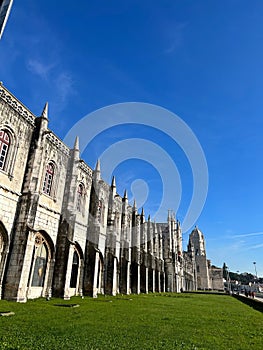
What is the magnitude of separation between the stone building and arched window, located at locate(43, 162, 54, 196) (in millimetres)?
81

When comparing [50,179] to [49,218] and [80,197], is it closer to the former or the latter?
[49,218]

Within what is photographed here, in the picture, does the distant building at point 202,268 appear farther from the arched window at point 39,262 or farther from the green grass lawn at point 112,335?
the green grass lawn at point 112,335

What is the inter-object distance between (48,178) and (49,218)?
3.29 m

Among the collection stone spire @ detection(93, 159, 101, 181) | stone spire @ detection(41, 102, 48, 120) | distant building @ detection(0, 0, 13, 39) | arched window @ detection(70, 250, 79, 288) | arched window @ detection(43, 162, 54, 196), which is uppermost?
stone spire @ detection(41, 102, 48, 120)

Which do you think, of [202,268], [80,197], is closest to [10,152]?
[80,197]

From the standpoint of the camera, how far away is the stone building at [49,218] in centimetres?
1645

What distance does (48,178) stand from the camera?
21281 mm

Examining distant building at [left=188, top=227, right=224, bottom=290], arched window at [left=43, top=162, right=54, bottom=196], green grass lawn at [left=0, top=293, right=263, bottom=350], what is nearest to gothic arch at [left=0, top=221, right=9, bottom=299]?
arched window at [left=43, top=162, right=54, bottom=196]

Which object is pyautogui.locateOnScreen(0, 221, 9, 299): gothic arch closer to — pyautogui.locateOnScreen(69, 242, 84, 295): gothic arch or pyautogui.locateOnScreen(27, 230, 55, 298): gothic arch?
pyautogui.locateOnScreen(27, 230, 55, 298): gothic arch

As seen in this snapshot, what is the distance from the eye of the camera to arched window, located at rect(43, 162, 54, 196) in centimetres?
2089

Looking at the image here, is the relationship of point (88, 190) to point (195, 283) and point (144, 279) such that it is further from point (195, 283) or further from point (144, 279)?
point (195, 283)

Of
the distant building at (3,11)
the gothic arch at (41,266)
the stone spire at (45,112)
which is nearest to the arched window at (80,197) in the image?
the gothic arch at (41,266)

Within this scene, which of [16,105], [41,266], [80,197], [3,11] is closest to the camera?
[3,11]

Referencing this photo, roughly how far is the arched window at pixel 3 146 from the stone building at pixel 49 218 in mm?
68
